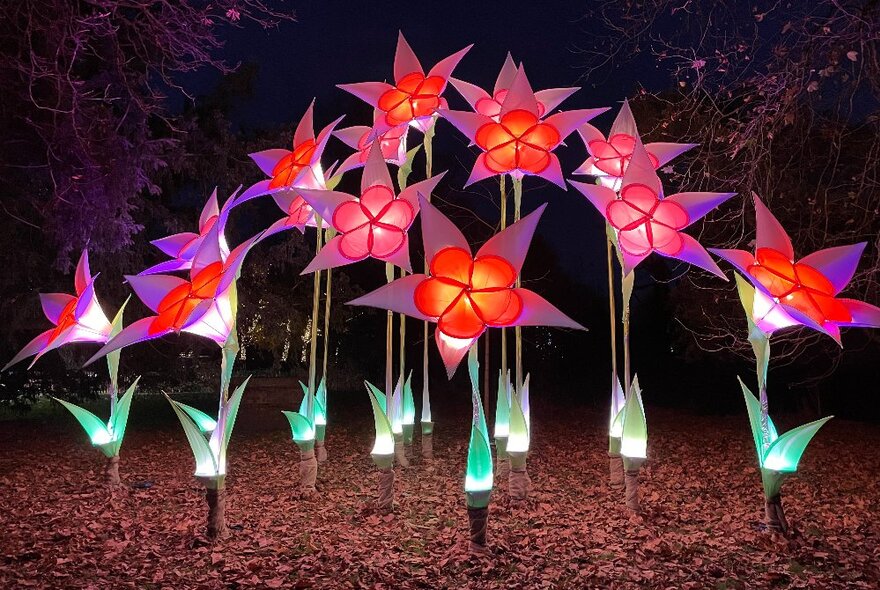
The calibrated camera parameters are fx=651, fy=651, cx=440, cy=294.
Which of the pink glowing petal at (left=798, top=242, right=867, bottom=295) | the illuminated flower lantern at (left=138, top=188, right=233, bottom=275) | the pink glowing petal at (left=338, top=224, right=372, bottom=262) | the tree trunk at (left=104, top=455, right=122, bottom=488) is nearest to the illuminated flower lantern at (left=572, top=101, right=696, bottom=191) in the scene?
the pink glowing petal at (left=798, top=242, right=867, bottom=295)

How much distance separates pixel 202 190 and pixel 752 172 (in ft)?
34.4

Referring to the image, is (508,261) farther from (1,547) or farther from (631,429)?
(1,547)

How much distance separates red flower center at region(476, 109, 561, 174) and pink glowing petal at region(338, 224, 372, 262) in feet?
4.53

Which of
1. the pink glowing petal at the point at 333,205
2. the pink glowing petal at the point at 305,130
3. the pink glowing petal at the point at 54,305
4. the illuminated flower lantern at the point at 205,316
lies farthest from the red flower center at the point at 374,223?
the pink glowing petal at the point at 54,305

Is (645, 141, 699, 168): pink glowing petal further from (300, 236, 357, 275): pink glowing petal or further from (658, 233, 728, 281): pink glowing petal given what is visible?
(300, 236, 357, 275): pink glowing petal

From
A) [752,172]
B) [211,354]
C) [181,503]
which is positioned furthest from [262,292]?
[752,172]

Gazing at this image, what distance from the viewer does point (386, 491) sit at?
5.38 meters

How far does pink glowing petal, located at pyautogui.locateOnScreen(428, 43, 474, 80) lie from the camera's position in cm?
603

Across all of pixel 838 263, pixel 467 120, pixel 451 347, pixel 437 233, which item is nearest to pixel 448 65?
pixel 467 120

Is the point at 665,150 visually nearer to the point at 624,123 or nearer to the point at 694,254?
the point at 624,123

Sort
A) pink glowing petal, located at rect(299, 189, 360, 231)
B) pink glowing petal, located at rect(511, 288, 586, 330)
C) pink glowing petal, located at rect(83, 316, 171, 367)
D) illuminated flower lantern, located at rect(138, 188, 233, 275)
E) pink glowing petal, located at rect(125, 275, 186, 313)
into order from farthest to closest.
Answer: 1. illuminated flower lantern, located at rect(138, 188, 233, 275)
2. pink glowing petal, located at rect(299, 189, 360, 231)
3. pink glowing petal, located at rect(125, 275, 186, 313)
4. pink glowing petal, located at rect(83, 316, 171, 367)
5. pink glowing petal, located at rect(511, 288, 586, 330)

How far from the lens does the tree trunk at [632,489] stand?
5.29 m

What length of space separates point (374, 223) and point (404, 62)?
2.41 meters

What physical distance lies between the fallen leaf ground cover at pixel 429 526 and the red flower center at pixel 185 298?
156cm
